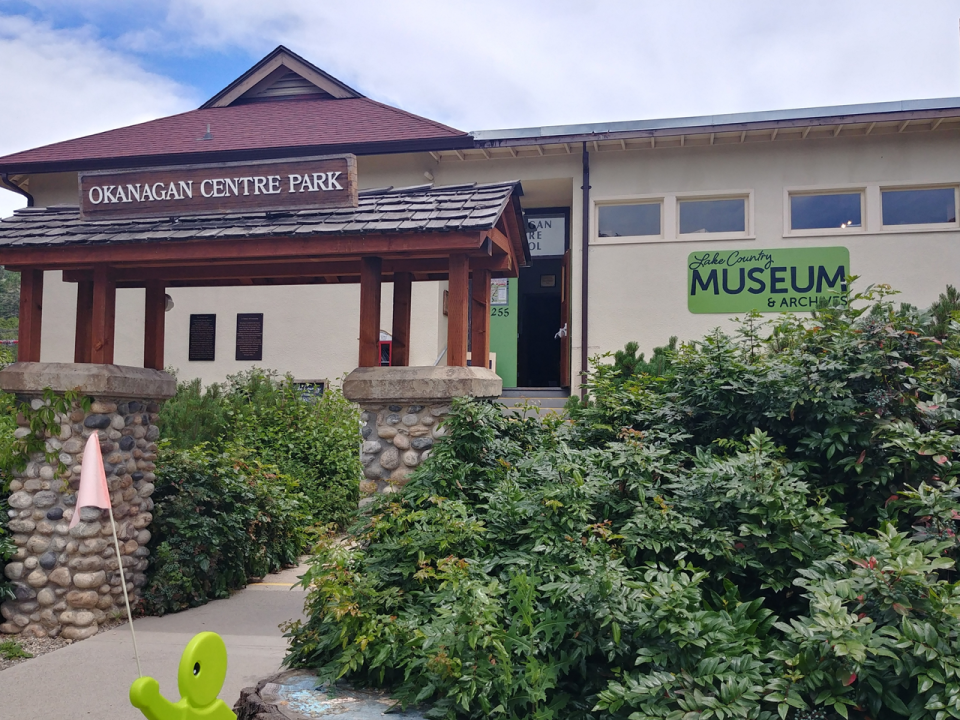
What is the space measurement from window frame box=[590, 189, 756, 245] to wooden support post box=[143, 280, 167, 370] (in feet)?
22.8

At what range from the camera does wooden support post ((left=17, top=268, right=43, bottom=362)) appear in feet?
23.3

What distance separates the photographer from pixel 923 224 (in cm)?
1162

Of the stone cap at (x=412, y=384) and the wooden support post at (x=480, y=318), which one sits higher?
the wooden support post at (x=480, y=318)

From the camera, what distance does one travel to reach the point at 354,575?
480cm

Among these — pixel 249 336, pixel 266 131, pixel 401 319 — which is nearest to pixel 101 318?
pixel 401 319

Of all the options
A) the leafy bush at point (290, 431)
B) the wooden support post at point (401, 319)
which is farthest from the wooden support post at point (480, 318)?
the leafy bush at point (290, 431)

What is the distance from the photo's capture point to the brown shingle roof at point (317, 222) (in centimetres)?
607

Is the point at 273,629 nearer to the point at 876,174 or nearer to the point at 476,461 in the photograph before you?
the point at 476,461

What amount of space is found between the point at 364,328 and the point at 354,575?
84.8 inches

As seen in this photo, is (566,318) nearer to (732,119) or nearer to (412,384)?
(732,119)

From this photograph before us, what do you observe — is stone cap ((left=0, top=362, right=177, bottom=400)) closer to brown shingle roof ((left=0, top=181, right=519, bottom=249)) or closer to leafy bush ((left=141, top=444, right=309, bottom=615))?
brown shingle roof ((left=0, top=181, right=519, bottom=249))

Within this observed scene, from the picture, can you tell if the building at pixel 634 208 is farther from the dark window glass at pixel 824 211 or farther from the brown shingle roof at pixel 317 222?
the brown shingle roof at pixel 317 222

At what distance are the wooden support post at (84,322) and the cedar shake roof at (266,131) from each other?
5.14 meters

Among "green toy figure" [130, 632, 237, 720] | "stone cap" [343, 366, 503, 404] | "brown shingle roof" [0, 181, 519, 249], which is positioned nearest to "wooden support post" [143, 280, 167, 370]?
"brown shingle roof" [0, 181, 519, 249]
